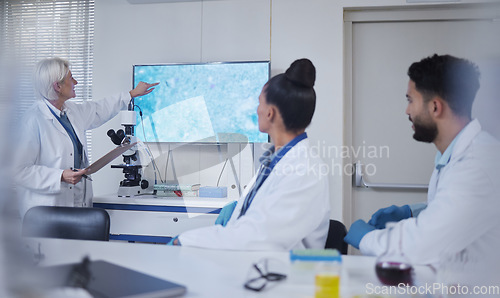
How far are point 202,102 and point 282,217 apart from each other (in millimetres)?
1780

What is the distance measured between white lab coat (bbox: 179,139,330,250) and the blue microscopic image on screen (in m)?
1.47

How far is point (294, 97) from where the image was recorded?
1.24m

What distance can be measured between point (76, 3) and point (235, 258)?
273cm

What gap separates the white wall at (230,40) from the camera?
2609mm

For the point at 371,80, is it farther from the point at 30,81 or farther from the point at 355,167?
the point at 30,81

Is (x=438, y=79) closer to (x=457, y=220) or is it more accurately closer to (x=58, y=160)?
(x=457, y=220)

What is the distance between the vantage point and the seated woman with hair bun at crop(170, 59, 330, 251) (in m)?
1.03

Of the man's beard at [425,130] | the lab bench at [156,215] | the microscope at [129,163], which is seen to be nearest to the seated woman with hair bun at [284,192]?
the man's beard at [425,130]

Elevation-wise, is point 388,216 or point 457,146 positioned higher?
point 457,146

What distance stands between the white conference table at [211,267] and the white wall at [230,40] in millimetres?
1706

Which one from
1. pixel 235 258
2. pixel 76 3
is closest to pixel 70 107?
pixel 76 3

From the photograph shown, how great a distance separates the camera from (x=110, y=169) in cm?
288

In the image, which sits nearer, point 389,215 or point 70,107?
point 389,215

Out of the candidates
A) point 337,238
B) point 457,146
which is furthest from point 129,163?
point 457,146
